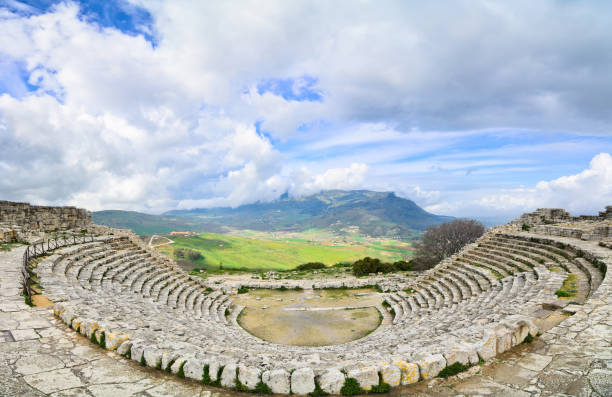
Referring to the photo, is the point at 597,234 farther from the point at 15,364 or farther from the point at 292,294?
the point at 15,364

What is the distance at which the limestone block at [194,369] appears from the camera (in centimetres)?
557

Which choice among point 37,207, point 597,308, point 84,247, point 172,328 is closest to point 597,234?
point 597,308

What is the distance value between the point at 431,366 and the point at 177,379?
4.75 metres

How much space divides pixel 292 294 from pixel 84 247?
15.6 metres

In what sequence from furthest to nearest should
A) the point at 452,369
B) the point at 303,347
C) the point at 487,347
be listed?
the point at 303,347
the point at 487,347
the point at 452,369

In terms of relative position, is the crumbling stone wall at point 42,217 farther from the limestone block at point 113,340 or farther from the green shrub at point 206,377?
the green shrub at point 206,377

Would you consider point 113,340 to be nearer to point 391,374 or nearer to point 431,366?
point 391,374

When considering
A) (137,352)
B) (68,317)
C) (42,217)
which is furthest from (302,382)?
(42,217)

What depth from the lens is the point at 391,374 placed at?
5422 millimetres

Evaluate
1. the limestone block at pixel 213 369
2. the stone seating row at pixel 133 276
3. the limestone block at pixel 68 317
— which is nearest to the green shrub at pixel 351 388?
the limestone block at pixel 213 369

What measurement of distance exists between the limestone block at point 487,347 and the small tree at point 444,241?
110 feet

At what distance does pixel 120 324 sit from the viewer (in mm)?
7934

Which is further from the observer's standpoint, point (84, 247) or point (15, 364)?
point (84, 247)

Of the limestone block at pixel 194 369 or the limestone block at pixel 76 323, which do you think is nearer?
the limestone block at pixel 194 369
